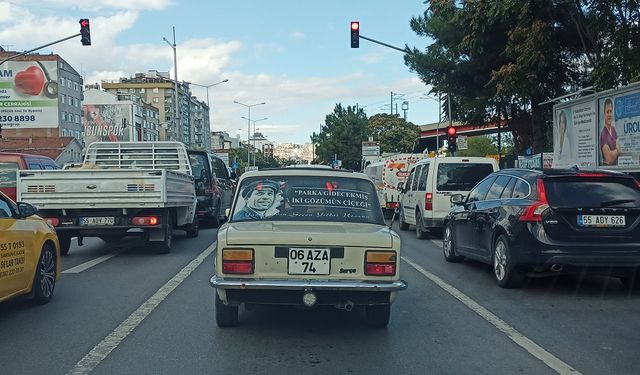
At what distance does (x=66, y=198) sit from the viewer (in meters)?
11.1

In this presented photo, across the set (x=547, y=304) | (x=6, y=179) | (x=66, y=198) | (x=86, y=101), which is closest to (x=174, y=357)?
(x=547, y=304)

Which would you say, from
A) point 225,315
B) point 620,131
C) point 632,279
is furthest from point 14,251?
point 620,131

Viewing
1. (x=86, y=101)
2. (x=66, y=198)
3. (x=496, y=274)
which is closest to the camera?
(x=496, y=274)

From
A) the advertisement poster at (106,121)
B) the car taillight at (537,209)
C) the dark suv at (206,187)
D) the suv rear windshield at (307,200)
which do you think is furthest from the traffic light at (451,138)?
the advertisement poster at (106,121)

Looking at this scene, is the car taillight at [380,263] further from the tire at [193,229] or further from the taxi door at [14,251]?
the tire at [193,229]

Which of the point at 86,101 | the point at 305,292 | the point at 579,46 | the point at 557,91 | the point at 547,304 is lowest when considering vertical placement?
the point at 547,304

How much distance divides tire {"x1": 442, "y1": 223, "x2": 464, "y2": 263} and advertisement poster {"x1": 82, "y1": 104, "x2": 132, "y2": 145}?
299 feet

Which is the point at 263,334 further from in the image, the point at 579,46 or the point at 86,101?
the point at 86,101

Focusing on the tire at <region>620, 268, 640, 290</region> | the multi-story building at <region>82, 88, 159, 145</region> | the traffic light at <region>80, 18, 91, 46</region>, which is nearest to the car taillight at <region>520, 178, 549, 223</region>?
the tire at <region>620, 268, 640, 290</region>

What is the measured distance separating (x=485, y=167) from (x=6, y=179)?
1053 centimetres

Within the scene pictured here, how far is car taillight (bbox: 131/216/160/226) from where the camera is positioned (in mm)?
11459

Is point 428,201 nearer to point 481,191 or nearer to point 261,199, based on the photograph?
point 481,191

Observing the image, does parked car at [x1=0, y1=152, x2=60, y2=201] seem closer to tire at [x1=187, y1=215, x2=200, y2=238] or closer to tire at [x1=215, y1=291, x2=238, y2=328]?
tire at [x1=187, y1=215, x2=200, y2=238]

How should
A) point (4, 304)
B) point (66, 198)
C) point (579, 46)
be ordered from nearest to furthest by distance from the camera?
point (4, 304) < point (66, 198) < point (579, 46)
